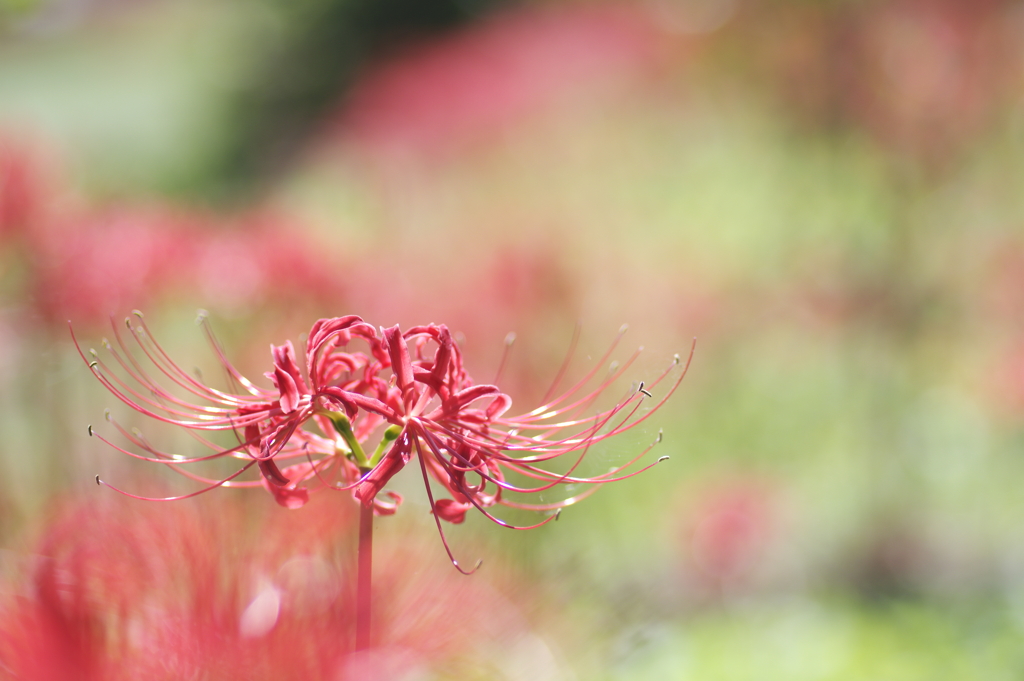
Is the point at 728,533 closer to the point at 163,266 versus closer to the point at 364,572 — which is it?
the point at 163,266

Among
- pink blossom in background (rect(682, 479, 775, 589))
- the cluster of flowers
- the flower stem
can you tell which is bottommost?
the flower stem

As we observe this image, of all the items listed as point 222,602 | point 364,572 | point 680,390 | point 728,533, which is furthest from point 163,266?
point 680,390

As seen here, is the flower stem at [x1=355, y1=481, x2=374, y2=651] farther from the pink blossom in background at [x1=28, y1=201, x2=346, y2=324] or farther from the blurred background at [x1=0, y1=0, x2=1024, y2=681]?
the pink blossom in background at [x1=28, y1=201, x2=346, y2=324]

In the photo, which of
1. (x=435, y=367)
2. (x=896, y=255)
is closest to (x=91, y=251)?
(x=435, y=367)

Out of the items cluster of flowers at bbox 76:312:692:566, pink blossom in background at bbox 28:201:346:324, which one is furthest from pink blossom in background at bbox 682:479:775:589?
cluster of flowers at bbox 76:312:692:566

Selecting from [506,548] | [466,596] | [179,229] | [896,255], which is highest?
[896,255]

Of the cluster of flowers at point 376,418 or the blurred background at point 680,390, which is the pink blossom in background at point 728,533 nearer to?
the blurred background at point 680,390

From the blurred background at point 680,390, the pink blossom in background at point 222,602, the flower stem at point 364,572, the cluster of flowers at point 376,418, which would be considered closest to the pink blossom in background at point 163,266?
the blurred background at point 680,390

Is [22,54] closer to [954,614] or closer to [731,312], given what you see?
[731,312]
